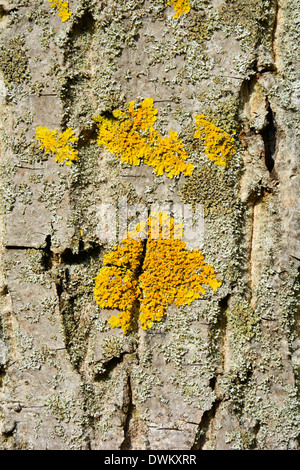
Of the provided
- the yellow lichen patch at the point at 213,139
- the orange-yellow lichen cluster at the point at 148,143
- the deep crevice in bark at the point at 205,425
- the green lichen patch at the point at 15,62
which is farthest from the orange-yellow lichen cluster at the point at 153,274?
the green lichen patch at the point at 15,62

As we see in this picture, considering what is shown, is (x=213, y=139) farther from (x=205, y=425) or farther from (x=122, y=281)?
(x=205, y=425)

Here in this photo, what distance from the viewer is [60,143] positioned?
5.40ft

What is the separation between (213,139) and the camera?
1.62 meters

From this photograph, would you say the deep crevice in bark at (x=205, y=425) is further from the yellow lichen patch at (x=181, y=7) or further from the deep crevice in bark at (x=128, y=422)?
the yellow lichen patch at (x=181, y=7)

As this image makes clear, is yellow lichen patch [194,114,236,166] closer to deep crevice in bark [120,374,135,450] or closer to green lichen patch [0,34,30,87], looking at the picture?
green lichen patch [0,34,30,87]

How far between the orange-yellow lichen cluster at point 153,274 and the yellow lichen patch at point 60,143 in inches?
15.0

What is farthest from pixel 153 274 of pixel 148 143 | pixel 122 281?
pixel 148 143

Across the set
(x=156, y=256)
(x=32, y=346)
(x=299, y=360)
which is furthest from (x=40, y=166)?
(x=299, y=360)

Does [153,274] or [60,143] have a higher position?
[60,143]

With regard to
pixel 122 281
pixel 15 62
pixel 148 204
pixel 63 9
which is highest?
pixel 63 9

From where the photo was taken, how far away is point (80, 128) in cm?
165

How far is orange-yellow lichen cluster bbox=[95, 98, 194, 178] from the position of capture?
5.32ft

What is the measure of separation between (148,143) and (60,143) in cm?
34

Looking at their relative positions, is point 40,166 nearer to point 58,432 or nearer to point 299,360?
point 58,432
